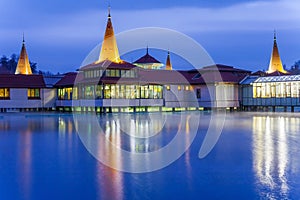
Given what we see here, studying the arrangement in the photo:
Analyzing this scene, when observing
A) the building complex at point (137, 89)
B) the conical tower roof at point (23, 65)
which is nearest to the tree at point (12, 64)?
the conical tower roof at point (23, 65)

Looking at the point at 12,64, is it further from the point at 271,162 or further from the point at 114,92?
the point at 271,162

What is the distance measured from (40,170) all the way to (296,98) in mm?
32244

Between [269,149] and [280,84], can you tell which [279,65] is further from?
[269,149]

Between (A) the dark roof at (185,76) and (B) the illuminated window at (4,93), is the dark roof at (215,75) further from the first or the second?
(B) the illuminated window at (4,93)

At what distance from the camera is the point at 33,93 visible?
40250mm

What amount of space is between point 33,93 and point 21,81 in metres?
1.67

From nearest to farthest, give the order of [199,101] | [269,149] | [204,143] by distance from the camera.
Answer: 1. [269,149]
2. [204,143]
3. [199,101]

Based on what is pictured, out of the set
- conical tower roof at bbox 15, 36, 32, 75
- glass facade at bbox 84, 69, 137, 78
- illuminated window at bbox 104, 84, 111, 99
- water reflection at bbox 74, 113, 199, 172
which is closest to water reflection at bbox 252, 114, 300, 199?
water reflection at bbox 74, 113, 199, 172

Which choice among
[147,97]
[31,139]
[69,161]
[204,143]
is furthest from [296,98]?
[69,161]

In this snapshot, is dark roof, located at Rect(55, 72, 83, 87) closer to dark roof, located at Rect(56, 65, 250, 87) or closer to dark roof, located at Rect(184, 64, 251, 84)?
dark roof, located at Rect(56, 65, 250, 87)

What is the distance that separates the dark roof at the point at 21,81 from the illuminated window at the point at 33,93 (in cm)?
43

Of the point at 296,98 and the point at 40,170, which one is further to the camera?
the point at 296,98

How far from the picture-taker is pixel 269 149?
11688 millimetres

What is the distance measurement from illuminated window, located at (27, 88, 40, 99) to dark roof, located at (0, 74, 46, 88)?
1.40ft
